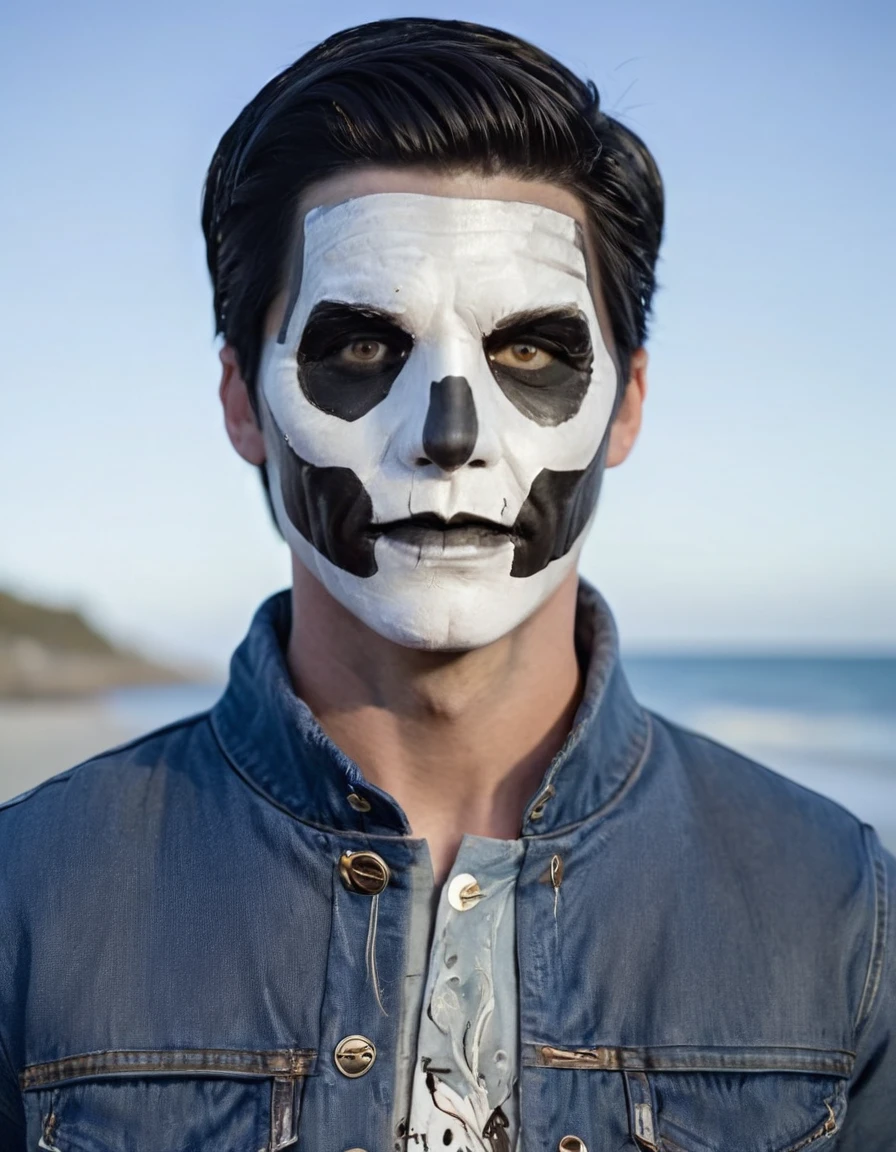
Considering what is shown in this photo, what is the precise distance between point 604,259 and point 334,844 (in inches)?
55.5

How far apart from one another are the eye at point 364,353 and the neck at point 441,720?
19.0 inches

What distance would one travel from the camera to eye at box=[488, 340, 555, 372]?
8.25 ft

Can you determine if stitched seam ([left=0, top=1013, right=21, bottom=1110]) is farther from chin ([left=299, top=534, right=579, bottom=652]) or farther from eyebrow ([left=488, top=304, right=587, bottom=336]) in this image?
eyebrow ([left=488, top=304, right=587, bottom=336])

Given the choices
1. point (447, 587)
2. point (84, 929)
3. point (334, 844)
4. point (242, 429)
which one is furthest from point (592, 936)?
point (242, 429)

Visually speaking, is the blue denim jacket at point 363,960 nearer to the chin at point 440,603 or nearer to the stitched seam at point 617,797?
the stitched seam at point 617,797

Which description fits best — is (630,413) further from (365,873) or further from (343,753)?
(365,873)

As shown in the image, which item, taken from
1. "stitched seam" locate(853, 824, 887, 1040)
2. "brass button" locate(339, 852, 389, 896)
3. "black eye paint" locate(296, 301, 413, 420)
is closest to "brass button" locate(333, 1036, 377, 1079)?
"brass button" locate(339, 852, 389, 896)

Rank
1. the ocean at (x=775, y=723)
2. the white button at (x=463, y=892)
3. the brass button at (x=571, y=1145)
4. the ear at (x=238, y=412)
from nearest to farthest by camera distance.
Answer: the brass button at (x=571, y=1145), the white button at (x=463, y=892), the ear at (x=238, y=412), the ocean at (x=775, y=723)

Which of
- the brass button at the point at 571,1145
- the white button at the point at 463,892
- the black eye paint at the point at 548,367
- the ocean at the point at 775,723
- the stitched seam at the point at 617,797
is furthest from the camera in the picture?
the ocean at the point at 775,723

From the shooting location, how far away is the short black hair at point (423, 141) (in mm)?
2512

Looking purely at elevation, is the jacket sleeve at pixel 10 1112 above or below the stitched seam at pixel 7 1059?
below

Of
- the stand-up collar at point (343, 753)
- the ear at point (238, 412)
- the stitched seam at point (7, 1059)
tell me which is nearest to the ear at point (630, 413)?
the stand-up collar at point (343, 753)

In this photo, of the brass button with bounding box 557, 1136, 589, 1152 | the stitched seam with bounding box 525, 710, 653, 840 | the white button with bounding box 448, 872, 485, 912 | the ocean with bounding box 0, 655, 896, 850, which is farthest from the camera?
the ocean with bounding box 0, 655, 896, 850

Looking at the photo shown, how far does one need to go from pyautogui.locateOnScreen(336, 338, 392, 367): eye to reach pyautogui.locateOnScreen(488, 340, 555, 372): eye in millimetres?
222
